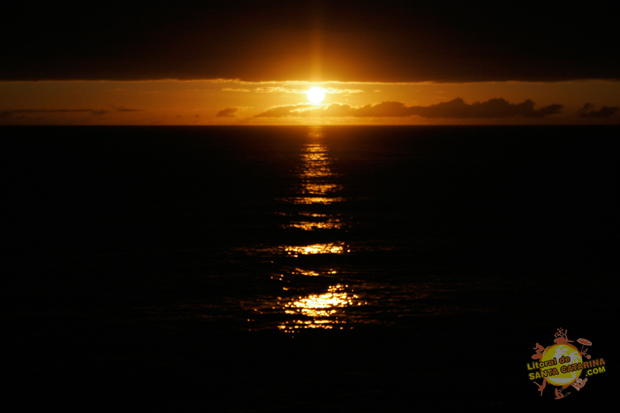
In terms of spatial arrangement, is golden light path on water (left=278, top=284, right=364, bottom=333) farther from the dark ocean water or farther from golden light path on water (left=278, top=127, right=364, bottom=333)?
the dark ocean water

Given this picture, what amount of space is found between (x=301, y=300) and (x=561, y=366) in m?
12.0

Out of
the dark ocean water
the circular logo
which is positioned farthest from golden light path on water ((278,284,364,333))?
the circular logo

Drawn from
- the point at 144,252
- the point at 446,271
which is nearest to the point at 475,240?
the point at 446,271

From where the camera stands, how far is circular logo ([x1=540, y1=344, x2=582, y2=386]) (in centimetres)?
1360

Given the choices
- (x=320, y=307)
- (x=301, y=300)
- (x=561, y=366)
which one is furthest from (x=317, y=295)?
(x=561, y=366)

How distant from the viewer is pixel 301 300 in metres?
22.2

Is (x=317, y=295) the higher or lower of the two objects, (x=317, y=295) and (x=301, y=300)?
the higher

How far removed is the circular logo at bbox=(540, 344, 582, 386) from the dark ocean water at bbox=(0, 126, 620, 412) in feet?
2.49

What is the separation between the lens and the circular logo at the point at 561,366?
44.6 ft

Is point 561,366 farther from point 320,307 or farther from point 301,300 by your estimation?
point 301,300

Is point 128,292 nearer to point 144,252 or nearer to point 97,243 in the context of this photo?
point 144,252

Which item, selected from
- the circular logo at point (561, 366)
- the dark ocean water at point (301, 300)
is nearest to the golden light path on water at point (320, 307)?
the dark ocean water at point (301, 300)

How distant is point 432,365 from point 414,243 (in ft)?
62.7

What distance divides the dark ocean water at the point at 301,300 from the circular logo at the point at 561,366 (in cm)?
76
